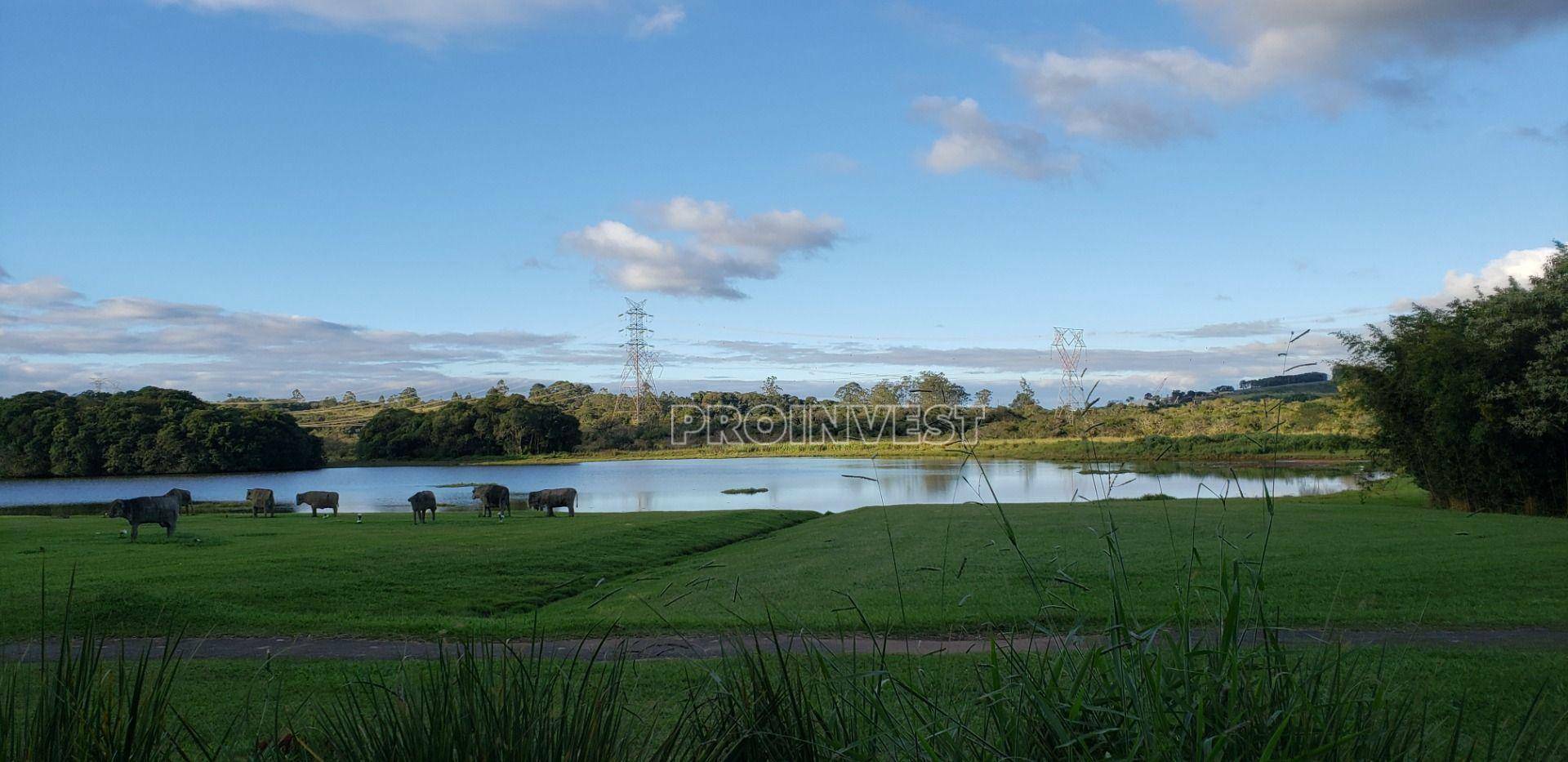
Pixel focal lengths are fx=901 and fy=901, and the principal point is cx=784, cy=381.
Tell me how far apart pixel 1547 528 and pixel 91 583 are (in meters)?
21.5

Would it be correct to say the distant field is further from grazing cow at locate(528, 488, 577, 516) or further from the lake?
grazing cow at locate(528, 488, 577, 516)

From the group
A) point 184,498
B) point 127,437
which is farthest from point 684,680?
point 127,437

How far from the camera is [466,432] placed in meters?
78.6

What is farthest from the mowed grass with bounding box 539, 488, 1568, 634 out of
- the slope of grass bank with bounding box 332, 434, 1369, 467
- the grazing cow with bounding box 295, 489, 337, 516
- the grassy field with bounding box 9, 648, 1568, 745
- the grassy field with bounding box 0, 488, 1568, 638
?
the grazing cow with bounding box 295, 489, 337, 516

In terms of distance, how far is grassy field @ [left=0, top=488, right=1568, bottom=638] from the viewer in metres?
8.75

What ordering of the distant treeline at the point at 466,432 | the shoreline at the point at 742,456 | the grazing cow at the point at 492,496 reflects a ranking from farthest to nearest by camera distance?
the distant treeline at the point at 466,432, the shoreline at the point at 742,456, the grazing cow at the point at 492,496

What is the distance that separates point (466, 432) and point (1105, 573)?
76934 millimetres

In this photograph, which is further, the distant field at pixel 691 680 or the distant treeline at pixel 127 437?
the distant treeline at pixel 127 437

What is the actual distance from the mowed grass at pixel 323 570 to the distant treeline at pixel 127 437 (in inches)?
1649

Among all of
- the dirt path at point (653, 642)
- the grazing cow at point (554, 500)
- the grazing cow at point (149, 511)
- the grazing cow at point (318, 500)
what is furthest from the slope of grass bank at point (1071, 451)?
the grazing cow at point (318, 500)

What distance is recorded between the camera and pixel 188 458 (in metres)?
57.9

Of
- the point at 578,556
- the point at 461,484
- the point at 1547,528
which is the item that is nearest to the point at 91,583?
the point at 578,556

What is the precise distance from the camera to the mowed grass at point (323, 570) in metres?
9.27

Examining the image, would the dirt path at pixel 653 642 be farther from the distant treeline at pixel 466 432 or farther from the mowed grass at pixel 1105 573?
the distant treeline at pixel 466 432
